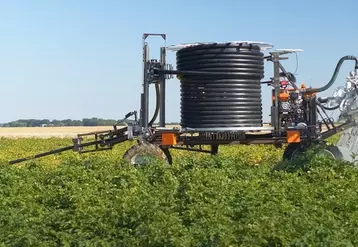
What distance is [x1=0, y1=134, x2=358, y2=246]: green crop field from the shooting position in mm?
6422

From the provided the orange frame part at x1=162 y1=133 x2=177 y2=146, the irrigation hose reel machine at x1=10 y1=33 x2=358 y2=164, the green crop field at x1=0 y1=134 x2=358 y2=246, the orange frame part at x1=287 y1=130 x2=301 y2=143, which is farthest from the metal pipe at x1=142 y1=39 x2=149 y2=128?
the orange frame part at x1=287 y1=130 x2=301 y2=143

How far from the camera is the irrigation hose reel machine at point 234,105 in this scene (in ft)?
44.5

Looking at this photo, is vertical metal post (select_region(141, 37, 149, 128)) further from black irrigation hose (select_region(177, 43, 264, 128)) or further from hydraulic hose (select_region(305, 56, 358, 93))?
hydraulic hose (select_region(305, 56, 358, 93))

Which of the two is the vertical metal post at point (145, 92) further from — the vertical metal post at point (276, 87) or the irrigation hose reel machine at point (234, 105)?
the vertical metal post at point (276, 87)

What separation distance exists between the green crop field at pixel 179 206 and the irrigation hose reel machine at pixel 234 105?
136 cm

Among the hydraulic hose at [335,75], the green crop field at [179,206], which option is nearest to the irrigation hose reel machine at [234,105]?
the hydraulic hose at [335,75]

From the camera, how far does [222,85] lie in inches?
533

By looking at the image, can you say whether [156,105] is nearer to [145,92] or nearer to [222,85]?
[145,92]

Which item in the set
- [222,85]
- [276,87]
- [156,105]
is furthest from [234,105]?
[156,105]

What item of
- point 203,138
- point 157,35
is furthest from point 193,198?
point 157,35

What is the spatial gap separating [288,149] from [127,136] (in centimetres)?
354

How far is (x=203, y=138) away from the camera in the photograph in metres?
14.0

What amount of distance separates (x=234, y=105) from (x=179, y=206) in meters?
5.53

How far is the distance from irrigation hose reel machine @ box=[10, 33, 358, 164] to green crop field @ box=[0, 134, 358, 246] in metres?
1.36
